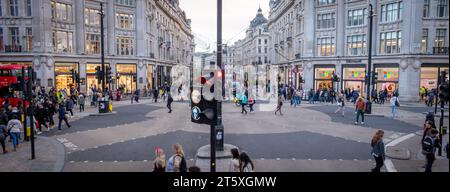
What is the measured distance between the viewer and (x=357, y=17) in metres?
38.8

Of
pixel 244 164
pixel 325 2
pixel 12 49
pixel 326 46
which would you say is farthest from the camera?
pixel 326 46

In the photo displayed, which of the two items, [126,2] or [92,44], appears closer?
[92,44]

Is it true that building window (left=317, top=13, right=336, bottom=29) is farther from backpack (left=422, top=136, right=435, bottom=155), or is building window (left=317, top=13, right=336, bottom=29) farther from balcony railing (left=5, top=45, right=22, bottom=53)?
balcony railing (left=5, top=45, right=22, bottom=53)

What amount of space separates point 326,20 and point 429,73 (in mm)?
14037

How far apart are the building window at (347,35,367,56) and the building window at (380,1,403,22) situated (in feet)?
10.7

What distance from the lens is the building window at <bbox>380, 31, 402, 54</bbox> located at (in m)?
35.0

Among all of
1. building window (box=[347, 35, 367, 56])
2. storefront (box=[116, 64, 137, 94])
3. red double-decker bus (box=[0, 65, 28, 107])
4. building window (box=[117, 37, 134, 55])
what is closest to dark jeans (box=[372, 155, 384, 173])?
red double-decker bus (box=[0, 65, 28, 107])

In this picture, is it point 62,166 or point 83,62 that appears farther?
point 83,62

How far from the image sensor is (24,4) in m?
35.1

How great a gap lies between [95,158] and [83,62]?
31678 millimetres

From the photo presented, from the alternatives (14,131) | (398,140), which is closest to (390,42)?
(398,140)

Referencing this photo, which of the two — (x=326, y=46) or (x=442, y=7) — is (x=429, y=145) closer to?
(x=442, y=7)
